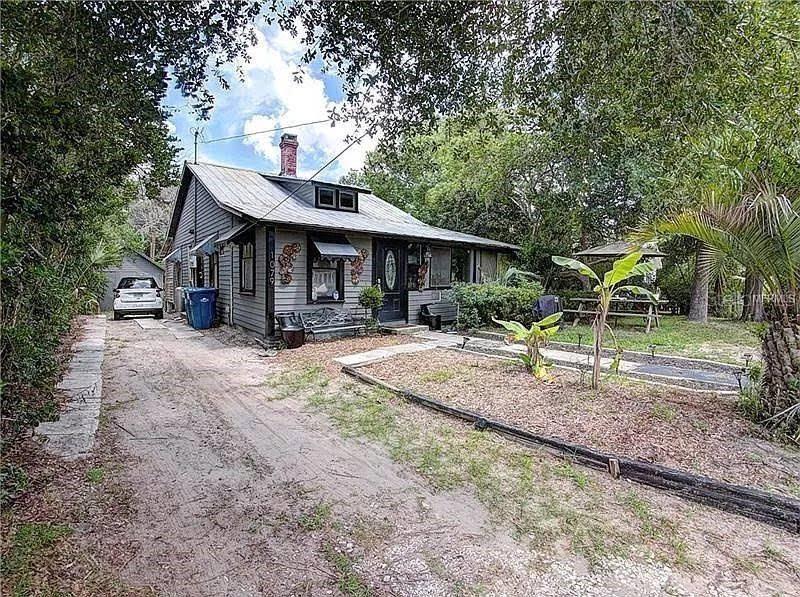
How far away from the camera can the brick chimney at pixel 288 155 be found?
51.3 feet

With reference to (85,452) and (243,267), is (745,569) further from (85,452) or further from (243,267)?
(243,267)

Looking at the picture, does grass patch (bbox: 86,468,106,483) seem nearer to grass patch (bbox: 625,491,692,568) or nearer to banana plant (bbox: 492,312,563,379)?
grass patch (bbox: 625,491,692,568)

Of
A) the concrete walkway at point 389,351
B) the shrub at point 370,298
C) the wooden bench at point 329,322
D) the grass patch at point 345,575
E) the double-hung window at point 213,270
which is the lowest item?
the grass patch at point 345,575

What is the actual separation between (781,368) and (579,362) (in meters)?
3.52

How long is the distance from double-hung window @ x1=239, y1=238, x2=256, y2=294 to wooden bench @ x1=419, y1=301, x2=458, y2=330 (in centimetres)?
479

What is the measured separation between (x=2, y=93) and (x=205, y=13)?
6.32ft

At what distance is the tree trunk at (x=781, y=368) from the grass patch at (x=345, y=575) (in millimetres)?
4411

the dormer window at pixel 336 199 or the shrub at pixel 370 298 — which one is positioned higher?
the dormer window at pixel 336 199

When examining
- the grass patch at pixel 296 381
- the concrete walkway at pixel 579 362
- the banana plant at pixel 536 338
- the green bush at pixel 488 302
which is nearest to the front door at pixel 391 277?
the green bush at pixel 488 302

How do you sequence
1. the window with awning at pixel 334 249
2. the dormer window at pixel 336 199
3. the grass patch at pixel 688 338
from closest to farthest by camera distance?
1. the grass patch at pixel 688 338
2. the window with awning at pixel 334 249
3. the dormer window at pixel 336 199

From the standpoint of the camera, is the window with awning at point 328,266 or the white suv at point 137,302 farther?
the white suv at point 137,302

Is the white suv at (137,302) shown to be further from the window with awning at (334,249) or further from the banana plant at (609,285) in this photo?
the banana plant at (609,285)

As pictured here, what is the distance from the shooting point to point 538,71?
4.40m

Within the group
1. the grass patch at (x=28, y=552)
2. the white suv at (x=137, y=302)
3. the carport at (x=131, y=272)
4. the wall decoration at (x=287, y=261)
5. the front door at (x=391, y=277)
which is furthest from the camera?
the carport at (x=131, y=272)
